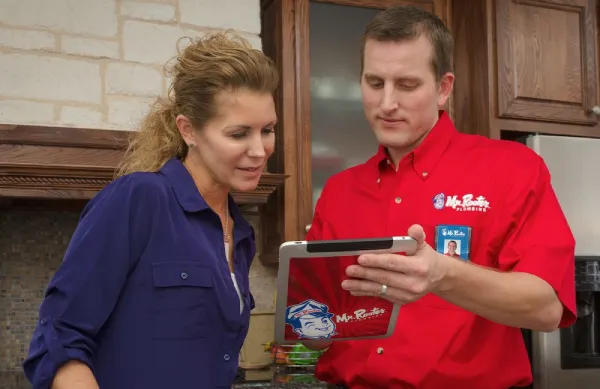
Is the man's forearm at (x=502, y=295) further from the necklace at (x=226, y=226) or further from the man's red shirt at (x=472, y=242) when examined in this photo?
the necklace at (x=226, y=226)

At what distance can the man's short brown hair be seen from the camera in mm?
1492

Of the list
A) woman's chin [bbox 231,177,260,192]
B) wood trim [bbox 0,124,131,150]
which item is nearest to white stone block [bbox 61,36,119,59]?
wood trim [bbox 0,124,131,150]

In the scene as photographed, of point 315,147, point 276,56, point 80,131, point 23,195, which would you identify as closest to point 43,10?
point 80,131

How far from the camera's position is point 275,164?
2623 mm

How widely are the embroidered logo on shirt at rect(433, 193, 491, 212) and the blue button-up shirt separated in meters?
0.45

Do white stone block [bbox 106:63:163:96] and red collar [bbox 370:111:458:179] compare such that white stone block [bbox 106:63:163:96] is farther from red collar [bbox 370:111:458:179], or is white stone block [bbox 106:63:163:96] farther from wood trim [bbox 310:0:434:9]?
red collar [bbox 370:111:458:179]

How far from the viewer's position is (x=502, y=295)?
122cm

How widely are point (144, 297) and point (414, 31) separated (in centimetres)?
77

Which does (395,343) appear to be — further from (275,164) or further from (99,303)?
(275,164)

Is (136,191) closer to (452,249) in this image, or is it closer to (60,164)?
(452,249)

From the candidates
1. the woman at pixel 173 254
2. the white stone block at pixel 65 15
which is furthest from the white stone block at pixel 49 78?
the woman at pixel 173 254

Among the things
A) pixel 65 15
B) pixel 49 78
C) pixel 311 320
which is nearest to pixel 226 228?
pixel 311 320

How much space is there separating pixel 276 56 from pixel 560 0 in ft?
3.87

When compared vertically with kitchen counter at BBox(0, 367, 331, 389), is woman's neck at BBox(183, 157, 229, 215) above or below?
above
